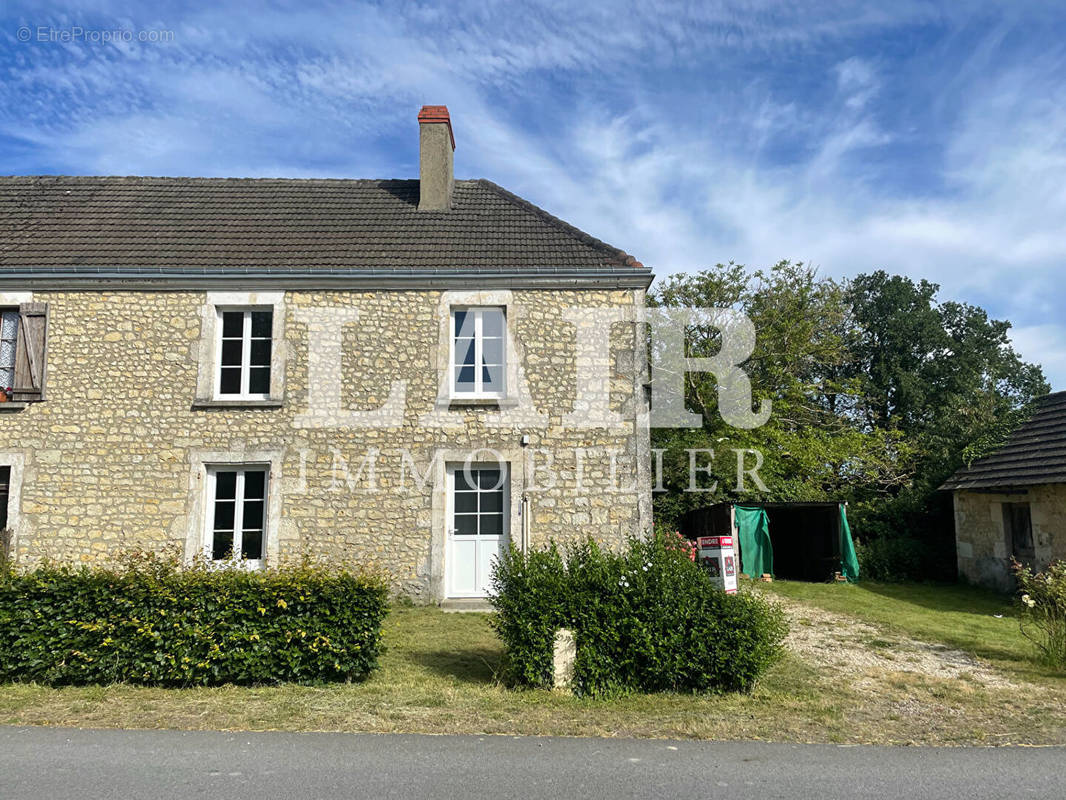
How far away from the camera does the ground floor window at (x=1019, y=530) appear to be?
570 inches

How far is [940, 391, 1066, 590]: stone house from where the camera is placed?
1377cm

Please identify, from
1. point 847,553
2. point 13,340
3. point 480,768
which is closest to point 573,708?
point 480,768

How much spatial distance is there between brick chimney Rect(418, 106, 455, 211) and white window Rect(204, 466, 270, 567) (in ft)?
17.1

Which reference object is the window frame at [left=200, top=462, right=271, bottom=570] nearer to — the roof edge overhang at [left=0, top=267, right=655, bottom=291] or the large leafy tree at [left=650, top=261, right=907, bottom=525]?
the roof edge overhang at [left=0, top=267, right=655, bottom=291]

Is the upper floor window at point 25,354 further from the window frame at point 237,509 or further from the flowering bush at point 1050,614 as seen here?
the flowering bush at point 1050,614

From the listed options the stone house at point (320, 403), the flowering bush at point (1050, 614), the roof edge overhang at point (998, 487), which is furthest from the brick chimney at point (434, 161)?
the roof edge overhang at point (998, 487)

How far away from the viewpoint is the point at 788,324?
78.3ft

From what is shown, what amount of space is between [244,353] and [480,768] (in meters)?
8.22

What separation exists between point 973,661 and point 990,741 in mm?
3292

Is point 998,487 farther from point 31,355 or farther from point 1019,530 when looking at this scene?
point 31,355

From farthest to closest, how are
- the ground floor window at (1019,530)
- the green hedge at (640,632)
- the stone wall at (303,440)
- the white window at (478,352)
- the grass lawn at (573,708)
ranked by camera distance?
the ground floor window at (1019,530) → the white window at (478,352) → the stone wall at (303,440) → the green hedge at (640,632) → the grass lawn at (573,708)

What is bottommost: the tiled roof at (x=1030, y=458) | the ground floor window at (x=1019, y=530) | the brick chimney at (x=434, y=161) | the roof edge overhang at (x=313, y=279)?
the ground floor window at (x=1019, y=530)

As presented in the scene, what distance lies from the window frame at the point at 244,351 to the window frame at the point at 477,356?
2.55 metres

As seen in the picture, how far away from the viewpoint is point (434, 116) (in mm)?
13312
